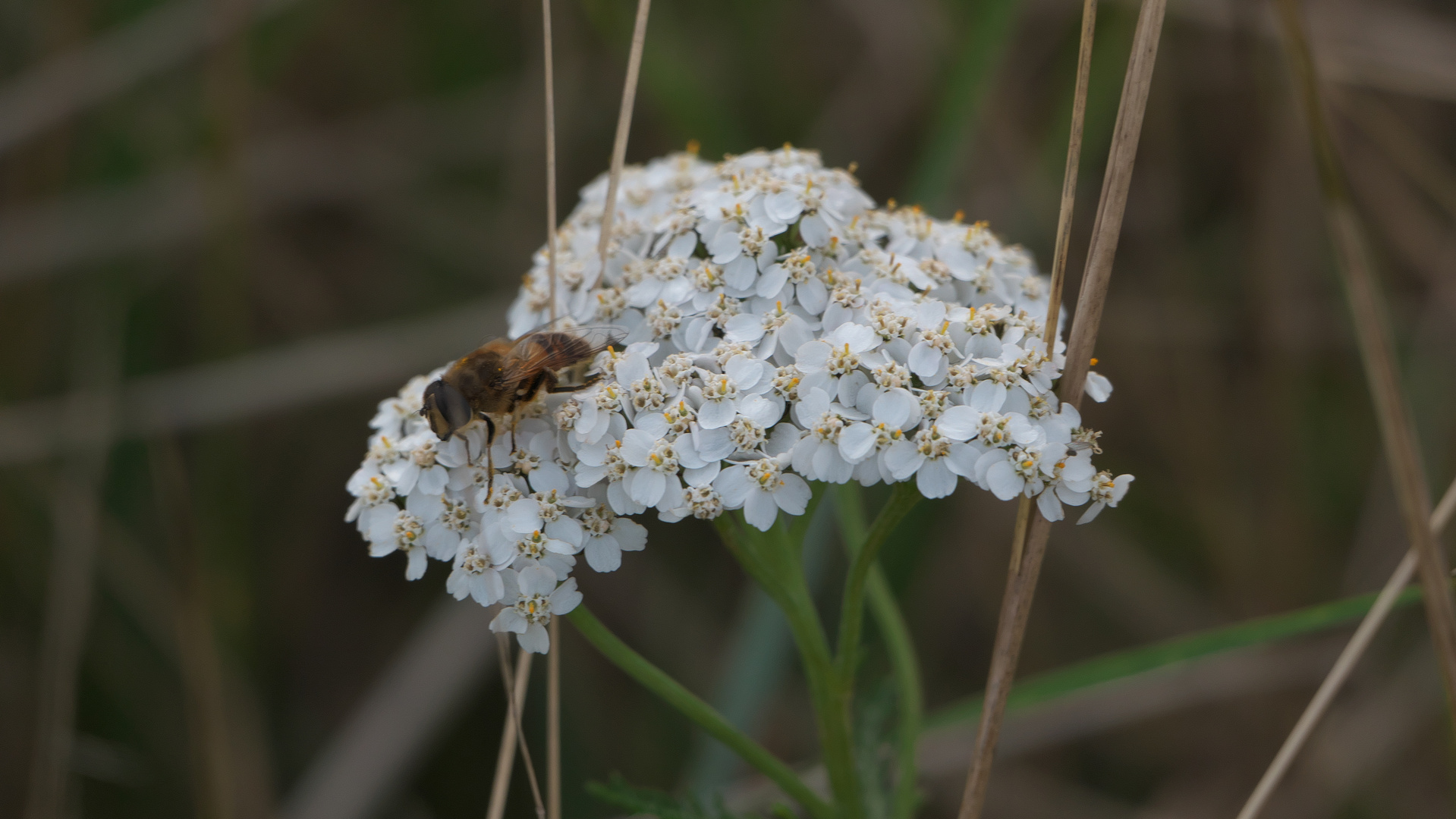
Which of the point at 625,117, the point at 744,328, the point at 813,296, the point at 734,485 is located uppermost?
the point at 625,117

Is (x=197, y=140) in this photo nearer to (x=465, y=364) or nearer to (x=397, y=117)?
(x=397, y=117)

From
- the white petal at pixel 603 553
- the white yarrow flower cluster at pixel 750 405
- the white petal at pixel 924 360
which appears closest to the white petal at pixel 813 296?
the white yarrow flower cluster at pixel 750 405

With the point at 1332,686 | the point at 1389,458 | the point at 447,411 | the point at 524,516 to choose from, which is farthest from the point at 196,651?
the point at 1389,458

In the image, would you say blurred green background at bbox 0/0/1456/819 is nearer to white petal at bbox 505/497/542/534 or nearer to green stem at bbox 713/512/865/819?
green stem at bbox 713/512/865/819

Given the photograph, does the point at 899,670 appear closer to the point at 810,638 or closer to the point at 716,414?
the point at 810,638

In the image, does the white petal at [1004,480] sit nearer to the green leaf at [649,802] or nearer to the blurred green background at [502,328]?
the green leaf at [649,802]

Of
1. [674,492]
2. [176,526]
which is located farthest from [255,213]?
[674,492]
